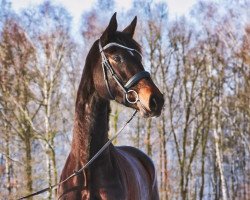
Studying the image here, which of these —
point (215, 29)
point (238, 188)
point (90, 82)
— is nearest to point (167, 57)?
point (215, 29)

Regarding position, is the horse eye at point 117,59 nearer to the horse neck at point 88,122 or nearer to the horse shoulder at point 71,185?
the horse neck at point 88,122

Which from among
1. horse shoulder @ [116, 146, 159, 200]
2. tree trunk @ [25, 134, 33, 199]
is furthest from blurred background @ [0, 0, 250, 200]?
horse shoulder @ [116, 146, 159, 200]

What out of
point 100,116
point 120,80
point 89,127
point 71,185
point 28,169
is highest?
point 28,169

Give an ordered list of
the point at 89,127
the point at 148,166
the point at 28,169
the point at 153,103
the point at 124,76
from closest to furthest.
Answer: the point at 153,103 < the point at 124,76 < the point at 89,127 < the point at 148,166 < the point at 28,169

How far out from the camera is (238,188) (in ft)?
115

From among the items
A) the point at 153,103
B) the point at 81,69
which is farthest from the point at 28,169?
the point at 153,103

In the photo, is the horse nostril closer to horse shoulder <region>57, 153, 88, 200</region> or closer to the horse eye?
the horse eye

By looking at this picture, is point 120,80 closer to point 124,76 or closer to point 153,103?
point 124,76

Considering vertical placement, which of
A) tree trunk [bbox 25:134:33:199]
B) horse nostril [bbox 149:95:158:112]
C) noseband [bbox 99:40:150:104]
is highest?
tree trunk [bbox 25:134:33:199]

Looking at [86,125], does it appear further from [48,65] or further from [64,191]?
[48,65]

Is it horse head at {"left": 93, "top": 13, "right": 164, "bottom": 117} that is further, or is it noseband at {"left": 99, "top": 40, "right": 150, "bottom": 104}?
noseband at {"left": 99, "top": 40, "right": 150, "bottom": 104}

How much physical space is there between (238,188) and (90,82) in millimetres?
32166

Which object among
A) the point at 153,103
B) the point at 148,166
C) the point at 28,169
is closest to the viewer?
the point at 153,103

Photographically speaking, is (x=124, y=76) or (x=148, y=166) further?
(x=148, y=166)
